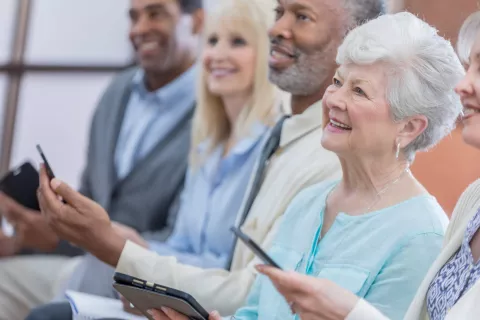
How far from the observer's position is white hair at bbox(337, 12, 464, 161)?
2221 millimetres

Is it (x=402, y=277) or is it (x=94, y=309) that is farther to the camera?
(x=94, y=309)

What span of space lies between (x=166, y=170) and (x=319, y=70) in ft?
3.58

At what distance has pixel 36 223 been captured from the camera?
149 inches

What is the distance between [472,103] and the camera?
1.93 meters

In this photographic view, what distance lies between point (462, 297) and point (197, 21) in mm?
2586

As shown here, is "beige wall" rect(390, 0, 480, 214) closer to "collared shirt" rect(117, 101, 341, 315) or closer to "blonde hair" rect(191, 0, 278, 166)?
"collared shirt" rect(117, 101, 341, 315)

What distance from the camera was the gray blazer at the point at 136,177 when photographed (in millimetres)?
3715

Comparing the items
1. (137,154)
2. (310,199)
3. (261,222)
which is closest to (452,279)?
(310,199)

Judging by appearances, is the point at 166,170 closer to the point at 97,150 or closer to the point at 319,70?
the point at 97,150

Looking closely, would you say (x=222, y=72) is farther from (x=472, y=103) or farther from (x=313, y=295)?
(x=313, y=295)

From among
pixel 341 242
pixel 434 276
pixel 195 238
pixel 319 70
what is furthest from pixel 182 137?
pixel 434 276

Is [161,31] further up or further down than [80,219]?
further up

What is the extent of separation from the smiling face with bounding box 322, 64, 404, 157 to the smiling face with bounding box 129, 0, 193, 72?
1.91 metres

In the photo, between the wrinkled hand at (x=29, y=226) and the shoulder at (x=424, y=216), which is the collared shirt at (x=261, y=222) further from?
the wrinkled hand at (x=29, y=226)
